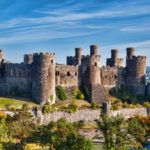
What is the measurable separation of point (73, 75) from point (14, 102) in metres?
14.3

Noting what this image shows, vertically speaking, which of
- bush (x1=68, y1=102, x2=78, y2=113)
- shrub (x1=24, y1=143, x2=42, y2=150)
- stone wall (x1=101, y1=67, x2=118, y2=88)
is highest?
stone wall (x1=101, y1=67, x2=118, y2=88)

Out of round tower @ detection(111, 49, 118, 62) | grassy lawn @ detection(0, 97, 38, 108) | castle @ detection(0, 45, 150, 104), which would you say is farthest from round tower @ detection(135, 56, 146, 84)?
grassy lawn @ detection(0, 97, 38, 108)

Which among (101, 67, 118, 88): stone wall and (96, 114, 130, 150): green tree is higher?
(101, 67, 118, 88): stone wall

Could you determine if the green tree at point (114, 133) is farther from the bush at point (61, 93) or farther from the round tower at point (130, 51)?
the round tower at point (130, 51)

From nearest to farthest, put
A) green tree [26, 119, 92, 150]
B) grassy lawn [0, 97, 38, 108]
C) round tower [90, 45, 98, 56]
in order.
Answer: green tree [26, 119, 92, 150] → grassy lawn [0, 97, 38, 108] → round tower [90, 45, 98, 56]

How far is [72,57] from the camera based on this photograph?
97.9 m

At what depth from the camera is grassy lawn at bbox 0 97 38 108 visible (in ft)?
256

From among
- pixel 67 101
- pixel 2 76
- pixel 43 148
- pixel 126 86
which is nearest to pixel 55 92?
pixel 67 101

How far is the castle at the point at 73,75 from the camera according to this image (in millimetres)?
84375

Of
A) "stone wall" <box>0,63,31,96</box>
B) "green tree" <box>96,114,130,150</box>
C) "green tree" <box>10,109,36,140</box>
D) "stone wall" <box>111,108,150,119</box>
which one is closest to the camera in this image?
"green tree" <box>96,114,130,150</box>

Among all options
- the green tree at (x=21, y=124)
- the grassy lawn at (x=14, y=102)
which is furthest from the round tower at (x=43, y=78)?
the green tree at (x=21, y=124)

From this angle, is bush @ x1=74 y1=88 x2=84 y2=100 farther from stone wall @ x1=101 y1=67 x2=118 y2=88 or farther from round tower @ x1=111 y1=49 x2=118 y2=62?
round tower @ x1=111 y1=49 x2=118 y2=62

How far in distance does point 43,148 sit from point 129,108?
29.4 meters

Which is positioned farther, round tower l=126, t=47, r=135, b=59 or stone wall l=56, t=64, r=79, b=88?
round tower l=126, t=47, r=135, b=59
